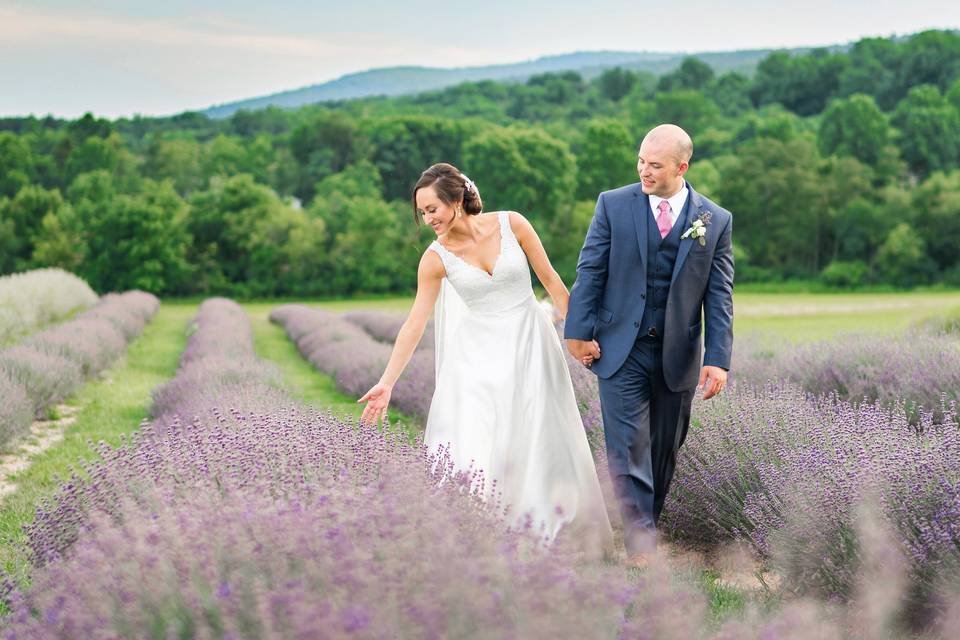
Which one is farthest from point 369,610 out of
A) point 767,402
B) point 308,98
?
point 308,98

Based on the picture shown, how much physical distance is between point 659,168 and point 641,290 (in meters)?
0.53

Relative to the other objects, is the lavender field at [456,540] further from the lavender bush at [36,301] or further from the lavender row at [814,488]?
the lavender bush at [36,301]

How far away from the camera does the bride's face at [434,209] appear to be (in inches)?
183

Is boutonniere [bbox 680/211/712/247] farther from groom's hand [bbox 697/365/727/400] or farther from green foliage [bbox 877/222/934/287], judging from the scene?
green foliage [bbox 877/222/934/287]

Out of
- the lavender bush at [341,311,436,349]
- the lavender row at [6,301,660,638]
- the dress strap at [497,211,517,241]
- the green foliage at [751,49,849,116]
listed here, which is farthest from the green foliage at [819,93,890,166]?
the lavender row at [6,301,660,638]

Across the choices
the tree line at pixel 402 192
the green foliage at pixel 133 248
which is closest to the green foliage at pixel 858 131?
the tree line at pixel 402 192

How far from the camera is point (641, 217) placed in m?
4.40

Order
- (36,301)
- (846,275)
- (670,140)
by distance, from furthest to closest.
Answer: (846,275), (36,301), (670,140)

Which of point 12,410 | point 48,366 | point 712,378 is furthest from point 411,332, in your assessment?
point 48,366

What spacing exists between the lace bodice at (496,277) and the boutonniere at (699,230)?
838 millimetres

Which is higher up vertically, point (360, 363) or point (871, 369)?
point (871, 369)

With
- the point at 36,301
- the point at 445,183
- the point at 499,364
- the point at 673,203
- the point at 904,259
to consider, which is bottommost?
the point at 904,259

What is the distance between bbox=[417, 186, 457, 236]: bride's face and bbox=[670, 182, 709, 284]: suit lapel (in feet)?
3.49

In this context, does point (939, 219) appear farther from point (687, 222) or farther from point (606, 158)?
point (687, 222)
